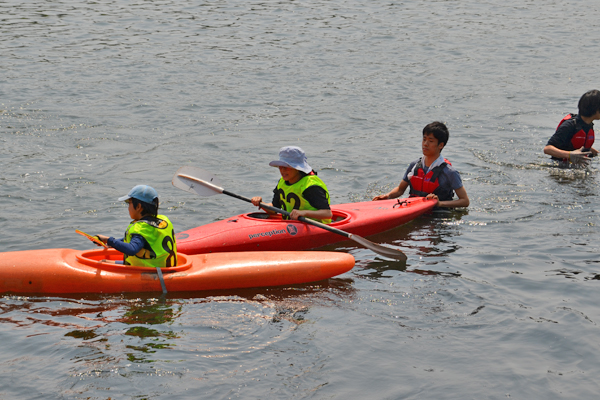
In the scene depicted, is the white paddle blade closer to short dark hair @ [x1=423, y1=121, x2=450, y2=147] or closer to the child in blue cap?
the child in blue cap

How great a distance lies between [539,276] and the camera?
5.98m

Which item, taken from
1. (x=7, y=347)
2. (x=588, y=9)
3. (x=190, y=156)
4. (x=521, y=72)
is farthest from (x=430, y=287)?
(x=588, y=9)

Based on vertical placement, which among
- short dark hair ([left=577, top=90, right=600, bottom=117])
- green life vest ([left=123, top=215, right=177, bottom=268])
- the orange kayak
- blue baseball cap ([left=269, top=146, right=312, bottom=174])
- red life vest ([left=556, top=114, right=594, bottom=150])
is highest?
short dark hair ([left=577, top=90, right=600, bottom=117])

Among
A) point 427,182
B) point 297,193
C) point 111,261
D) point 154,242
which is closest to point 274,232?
point 297,193

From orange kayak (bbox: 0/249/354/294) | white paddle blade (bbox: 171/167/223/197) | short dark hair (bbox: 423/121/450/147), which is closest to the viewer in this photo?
A: orange kayak (bbox: 0/249/354/294)

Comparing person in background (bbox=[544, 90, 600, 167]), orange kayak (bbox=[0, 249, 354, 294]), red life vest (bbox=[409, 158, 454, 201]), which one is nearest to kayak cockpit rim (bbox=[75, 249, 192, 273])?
orange kayak (bbox=[0, 249, 354, 294])

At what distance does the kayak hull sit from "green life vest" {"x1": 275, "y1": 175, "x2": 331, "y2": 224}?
0.17 m

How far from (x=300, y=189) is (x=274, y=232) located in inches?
18.9

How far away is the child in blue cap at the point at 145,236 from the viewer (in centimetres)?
520

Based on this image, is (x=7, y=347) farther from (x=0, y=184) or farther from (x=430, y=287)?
(x=0, y=184)

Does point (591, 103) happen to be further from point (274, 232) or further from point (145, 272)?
point (145, 272)

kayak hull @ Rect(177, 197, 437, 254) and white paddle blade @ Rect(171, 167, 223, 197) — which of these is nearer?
kayak hull @ Rect(177, 197, 437, 254)

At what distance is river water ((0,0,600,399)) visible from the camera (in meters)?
4.54

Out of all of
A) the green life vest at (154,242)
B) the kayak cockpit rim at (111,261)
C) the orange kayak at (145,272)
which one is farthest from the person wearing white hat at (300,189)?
the green life vest at (154,242)
